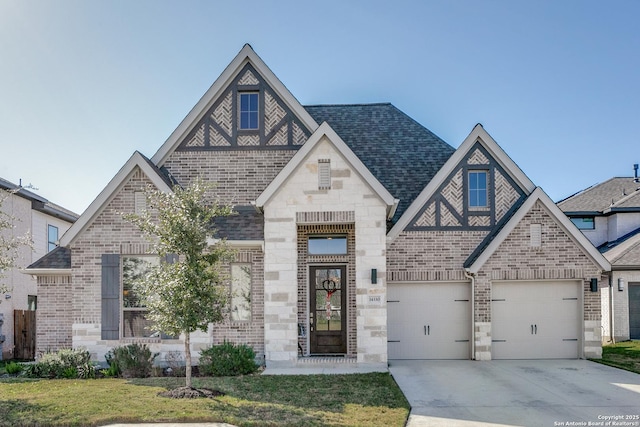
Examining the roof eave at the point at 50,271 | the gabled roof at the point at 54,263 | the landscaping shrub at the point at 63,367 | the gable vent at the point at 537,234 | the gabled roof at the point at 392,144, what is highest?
the gabled roof at the point at 392,144

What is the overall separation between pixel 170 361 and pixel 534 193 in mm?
10585

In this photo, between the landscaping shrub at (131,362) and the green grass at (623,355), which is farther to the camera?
the green grass at (623,355)

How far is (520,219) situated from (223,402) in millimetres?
9132

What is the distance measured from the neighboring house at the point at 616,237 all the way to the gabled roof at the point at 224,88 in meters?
13.0

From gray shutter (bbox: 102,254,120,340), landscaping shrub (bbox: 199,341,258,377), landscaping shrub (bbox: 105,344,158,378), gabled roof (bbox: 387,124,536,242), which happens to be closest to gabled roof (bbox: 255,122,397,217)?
gabled roof (bbox: 387,124,536,242)

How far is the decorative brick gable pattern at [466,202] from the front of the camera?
1386 centimetres

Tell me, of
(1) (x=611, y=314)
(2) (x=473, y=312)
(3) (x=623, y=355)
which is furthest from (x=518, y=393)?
(1) (x=611, y=314)

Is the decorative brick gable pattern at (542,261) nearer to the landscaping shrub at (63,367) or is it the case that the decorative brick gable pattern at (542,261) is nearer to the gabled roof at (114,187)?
the gabled roof at (114,187)

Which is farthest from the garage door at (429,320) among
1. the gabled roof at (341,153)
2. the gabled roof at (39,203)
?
the gabled roof at (39,203)

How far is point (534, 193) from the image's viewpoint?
13297 millimetres

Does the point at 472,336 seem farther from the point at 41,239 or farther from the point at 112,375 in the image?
the point at 41,239

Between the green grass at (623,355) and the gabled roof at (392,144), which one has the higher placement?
the gabled roof at (392,144)

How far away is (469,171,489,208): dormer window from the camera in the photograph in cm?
1396

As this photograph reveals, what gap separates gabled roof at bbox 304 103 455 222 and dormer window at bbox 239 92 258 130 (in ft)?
11.9
